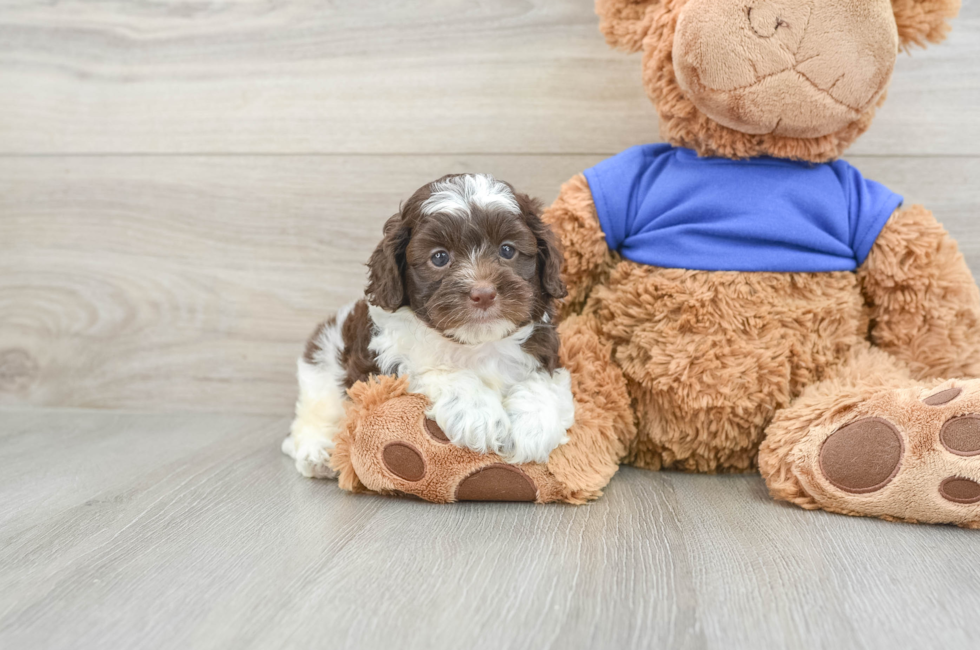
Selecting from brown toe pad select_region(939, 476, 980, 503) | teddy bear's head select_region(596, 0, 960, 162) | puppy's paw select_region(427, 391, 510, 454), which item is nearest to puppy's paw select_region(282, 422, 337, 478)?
puppy's paw select_region(427, 391, 510, 454)

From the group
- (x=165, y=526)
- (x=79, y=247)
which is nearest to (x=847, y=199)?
(x=165, y=526)

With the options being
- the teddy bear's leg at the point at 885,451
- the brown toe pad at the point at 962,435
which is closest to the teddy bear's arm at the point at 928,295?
the teddy bear's leg at the point at 885,451

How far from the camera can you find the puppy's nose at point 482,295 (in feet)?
4.66

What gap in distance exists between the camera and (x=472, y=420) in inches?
59.9

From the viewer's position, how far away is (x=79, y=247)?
251 cm

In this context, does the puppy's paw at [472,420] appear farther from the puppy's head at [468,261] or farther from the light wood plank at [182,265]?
the light wood plank at [182,265]

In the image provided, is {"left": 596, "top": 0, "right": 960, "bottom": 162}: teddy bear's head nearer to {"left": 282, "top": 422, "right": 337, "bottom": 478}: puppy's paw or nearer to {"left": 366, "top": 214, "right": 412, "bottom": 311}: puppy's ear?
{"left": 366, "top": 214, "right": 412, "bottom": 311}: puppy's ear

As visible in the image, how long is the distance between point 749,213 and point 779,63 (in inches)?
13.3

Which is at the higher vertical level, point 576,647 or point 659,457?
point 576,647

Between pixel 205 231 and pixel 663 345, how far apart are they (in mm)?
1558

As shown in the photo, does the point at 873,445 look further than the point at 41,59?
No

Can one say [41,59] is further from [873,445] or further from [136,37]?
[873,445]

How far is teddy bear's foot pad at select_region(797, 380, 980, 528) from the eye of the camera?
140cm

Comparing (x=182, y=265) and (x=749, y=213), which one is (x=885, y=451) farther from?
(x=182, y=265)
